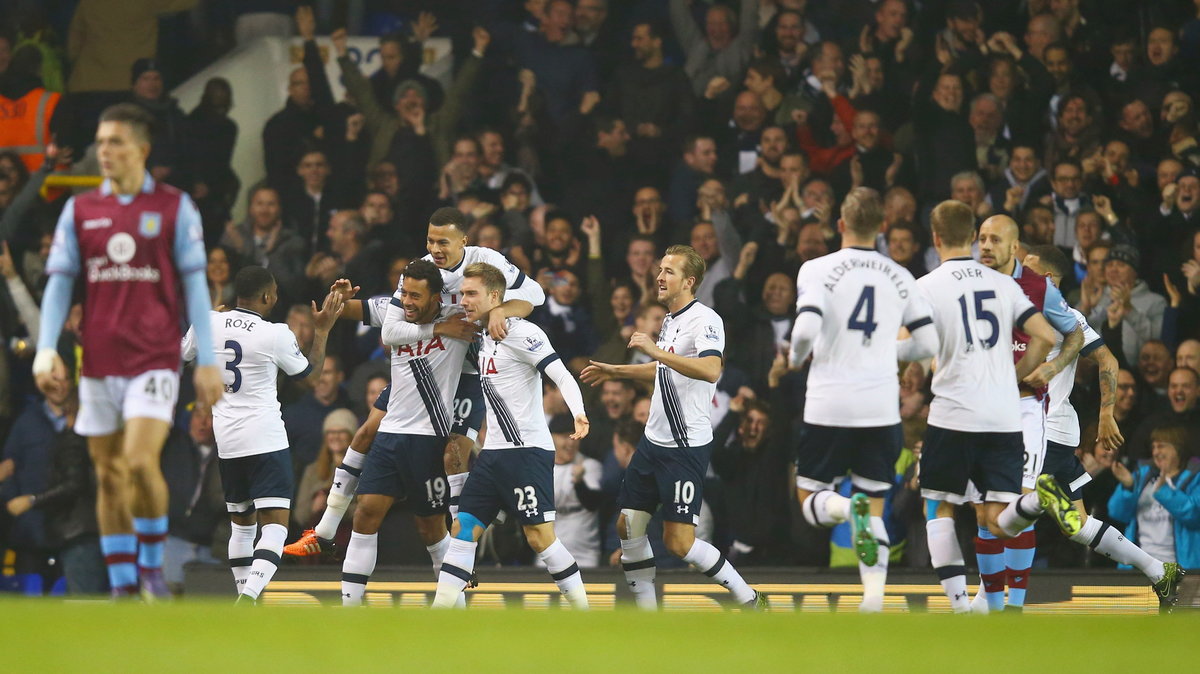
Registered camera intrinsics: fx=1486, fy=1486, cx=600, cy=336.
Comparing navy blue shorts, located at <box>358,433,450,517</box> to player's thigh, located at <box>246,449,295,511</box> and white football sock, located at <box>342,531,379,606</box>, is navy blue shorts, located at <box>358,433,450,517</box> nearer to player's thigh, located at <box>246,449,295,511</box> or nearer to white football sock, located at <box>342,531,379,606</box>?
white football sock, located at <box>342,531,379,606</box>

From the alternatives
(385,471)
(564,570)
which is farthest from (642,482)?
(385,471)

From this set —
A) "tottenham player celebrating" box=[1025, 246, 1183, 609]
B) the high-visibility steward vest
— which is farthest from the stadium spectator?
the high-visibility steward vest

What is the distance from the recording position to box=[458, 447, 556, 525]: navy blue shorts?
912cm

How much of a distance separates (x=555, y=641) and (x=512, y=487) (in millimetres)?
3244

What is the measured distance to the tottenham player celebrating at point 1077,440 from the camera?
9.97 meters

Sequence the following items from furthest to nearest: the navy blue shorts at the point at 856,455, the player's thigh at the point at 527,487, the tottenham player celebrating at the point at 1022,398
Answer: the player's thigh at the point at 527,487 < the tottenham player celebrating at the point at 1022,398 < the navy blue shorts at the point at 856,455

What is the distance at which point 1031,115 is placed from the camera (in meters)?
14.3

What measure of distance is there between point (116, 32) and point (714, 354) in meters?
10.5

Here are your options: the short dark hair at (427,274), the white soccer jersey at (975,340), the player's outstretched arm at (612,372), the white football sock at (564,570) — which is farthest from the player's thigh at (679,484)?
the short dark hair at (427,274)

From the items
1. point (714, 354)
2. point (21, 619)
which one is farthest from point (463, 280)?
point (21, 619)

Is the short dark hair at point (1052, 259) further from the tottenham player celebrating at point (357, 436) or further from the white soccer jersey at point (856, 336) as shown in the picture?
the tottenham player celebrating at point (357, 436)

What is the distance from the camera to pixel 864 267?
793cm

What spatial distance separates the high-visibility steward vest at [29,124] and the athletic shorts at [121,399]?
962 cm

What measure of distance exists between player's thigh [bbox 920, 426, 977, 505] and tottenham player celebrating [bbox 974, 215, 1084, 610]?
322 millimetres
